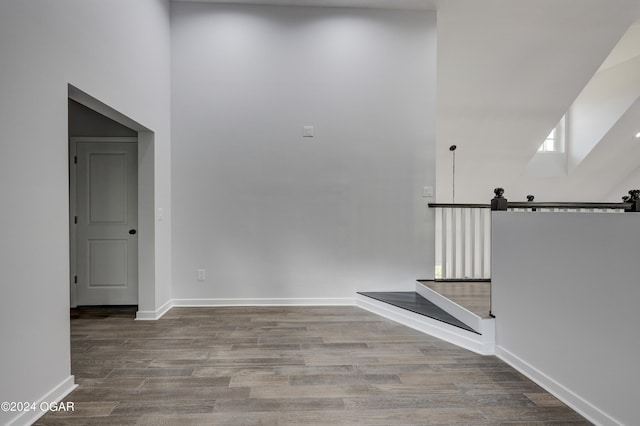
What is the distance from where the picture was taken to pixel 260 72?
177 inches

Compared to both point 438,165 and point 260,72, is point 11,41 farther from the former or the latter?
point 438,165

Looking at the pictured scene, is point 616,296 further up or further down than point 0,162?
further down

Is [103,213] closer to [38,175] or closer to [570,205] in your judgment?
[38,175]

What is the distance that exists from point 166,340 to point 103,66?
2362mm

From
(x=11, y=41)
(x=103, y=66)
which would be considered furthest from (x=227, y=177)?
(x=11, y=41)

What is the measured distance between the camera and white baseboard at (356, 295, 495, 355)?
308 centimetres

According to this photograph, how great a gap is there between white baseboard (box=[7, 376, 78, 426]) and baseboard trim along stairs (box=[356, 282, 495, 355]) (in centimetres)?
287

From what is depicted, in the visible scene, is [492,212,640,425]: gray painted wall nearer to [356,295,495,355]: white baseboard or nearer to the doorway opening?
[356,295,495,355]: white baseboard

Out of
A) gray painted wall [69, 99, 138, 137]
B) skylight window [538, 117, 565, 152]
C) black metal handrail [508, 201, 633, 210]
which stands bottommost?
black metal handrail [508, 201, 633, 210]

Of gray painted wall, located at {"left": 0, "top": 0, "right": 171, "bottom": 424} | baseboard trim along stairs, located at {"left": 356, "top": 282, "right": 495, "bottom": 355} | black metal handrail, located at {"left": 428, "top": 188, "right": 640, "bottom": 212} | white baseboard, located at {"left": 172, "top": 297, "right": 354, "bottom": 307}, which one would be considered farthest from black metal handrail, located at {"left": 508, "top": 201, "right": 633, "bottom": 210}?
gray painted wall, located at {"left": 0, "top": 0, "right": 171, "bottom": 424}

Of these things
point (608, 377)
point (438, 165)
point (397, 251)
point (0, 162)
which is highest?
point (438, 165)

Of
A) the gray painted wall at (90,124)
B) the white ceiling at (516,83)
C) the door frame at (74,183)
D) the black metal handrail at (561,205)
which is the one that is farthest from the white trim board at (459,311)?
the gray painted wall at (90,124)

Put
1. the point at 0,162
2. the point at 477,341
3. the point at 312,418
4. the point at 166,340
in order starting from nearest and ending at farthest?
the point at 0,162
the point at 312,418
the point at 477,341
the point at 166,340

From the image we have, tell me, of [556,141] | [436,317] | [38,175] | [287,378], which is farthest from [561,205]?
[556,141]
